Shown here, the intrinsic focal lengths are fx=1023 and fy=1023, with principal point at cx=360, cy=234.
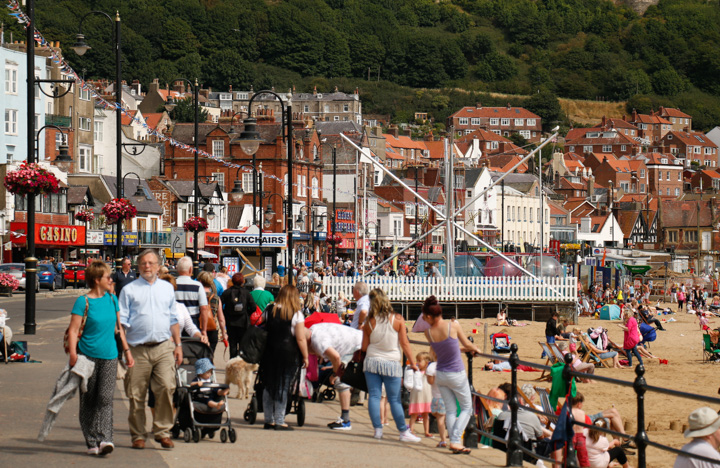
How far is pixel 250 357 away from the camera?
1159cm

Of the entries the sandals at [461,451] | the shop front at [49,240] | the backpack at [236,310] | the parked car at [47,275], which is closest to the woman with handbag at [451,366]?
the sandals at [461,451]

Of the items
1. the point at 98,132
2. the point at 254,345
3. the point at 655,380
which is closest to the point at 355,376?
the point at 254,345

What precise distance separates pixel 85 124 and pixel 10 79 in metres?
15.9

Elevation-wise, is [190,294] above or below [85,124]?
below

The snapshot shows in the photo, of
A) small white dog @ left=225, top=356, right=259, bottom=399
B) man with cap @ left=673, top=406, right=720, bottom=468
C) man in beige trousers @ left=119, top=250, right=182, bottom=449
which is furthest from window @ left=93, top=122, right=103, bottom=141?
man with cap @ left=673, top=406, right=720, bottom=468

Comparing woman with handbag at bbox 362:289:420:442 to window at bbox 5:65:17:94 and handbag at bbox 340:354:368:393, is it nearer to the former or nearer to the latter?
handbag at bbox 340:354:368:393

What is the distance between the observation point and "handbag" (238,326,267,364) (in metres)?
11.6

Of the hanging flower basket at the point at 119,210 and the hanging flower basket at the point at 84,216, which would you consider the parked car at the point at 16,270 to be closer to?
the hanging flower basket at the point at 84,216

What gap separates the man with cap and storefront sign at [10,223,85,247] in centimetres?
4774

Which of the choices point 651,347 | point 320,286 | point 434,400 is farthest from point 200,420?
point 320,286

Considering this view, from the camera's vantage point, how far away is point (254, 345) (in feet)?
38.1

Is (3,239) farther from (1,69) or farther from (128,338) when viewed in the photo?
(128,338)

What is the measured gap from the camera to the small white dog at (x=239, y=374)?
560 inches

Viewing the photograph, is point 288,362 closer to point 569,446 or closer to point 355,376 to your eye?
point 355,376
